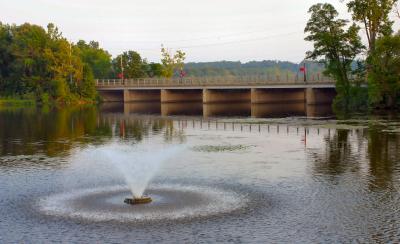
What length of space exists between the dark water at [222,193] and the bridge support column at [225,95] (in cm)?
8906

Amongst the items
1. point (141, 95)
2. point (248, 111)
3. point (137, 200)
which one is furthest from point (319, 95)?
point (137, 200)

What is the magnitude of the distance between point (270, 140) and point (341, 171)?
18576 millimetres

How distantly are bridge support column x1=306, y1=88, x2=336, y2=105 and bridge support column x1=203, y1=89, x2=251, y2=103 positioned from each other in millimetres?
29482

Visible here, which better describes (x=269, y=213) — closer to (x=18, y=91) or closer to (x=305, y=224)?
(x=305, y=224)

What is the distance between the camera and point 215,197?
92.6 feet

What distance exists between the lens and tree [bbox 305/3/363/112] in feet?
336

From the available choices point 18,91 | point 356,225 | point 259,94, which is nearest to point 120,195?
point 356,225

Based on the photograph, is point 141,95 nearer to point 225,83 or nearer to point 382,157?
point 225,83

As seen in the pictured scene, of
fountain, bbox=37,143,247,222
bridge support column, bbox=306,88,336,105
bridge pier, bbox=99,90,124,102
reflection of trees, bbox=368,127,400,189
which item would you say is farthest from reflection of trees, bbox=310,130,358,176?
bridge pier, bbox=99,90,124,102

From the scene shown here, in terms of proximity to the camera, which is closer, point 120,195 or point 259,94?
point 120,195

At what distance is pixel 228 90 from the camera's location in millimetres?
153750

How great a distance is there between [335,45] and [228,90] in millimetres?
53757

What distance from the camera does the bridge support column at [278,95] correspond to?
137000 millimetres

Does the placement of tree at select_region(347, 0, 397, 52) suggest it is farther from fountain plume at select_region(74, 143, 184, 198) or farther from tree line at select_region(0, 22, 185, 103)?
tree line at select_region(0, 22, 185, 103)
